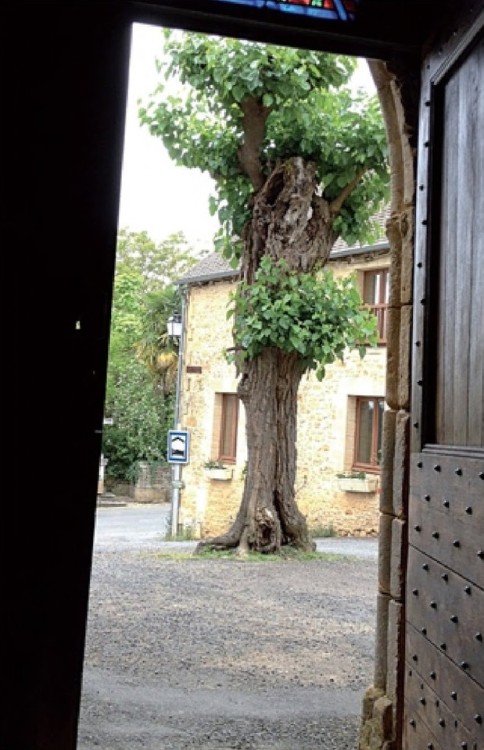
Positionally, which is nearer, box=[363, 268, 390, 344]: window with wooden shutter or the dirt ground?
the dirt ground

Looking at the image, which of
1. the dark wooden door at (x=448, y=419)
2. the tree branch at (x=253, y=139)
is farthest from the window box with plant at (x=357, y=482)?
the dark wooden door at (x=448, y=419)

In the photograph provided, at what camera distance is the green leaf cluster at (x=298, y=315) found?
7906mm

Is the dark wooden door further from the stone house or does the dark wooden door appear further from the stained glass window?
the stone house

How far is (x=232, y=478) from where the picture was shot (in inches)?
548

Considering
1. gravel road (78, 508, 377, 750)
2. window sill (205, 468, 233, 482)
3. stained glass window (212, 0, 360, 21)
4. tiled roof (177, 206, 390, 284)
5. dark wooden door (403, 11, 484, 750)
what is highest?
tiled roof (177, 206, 390, 284)

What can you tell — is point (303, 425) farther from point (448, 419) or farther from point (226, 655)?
point (448, 419)

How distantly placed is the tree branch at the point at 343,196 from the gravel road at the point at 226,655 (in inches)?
148

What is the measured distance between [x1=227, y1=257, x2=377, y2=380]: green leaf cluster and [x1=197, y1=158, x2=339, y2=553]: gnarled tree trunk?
24 centimetres

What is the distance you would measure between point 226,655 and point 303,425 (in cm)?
857

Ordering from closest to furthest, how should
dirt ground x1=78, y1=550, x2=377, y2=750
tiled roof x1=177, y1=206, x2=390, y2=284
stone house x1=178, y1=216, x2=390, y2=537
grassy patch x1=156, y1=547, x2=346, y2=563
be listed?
dirt ground x1=78, y1=550, x2=377, y2=750, grassy patch x1=156, y1=547, x2=346, y2=563, tiled roof x1=177, y1=206, x2=390, y2=284, stone house x1=178, y1=216, x2=390, y2=537

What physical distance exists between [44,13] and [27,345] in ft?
3.15

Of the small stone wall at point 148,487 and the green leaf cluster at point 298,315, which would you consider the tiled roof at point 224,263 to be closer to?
the green leaf cluster at point 298,315

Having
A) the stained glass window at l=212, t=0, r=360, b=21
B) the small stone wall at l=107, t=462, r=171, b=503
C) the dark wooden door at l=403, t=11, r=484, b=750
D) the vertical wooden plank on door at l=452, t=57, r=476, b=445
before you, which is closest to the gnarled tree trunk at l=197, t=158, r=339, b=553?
the stained glass window at l=212, t=0, r=360, b=21

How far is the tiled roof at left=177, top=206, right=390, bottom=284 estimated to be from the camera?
11.6 metres
